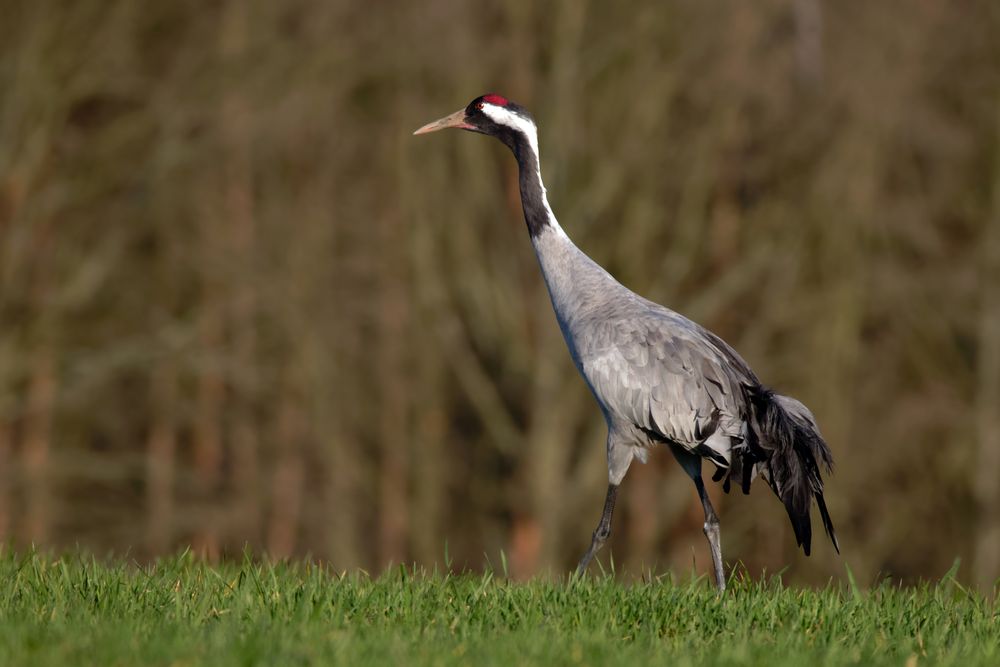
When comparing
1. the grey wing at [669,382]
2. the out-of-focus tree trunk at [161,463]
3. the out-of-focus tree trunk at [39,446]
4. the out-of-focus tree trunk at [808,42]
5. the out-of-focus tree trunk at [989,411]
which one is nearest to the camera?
the grey wing at [669,382]

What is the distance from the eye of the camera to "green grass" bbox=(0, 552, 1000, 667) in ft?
17.4

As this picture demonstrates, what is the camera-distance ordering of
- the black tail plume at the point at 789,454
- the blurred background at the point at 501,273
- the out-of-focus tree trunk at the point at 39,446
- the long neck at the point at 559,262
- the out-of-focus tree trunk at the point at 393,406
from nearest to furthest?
the black tail plume at the point at 789,454, the long neck at the point at 559,262, the out-of-focus tree trunk at the point at 39,446, the blurred background at the point at 501,273, the out-of-focus tree trunk at the point at 393,406

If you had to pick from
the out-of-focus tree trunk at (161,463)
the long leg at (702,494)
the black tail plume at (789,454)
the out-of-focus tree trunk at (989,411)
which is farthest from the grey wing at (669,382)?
the out-of-focus tree trunk at (989,411)

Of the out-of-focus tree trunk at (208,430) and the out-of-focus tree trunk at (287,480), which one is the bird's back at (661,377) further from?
the out-of-focus tree trunk at (287,480)

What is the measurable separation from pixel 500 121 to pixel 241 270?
29.9 feet

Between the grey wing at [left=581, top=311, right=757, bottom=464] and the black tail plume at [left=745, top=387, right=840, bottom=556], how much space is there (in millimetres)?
126

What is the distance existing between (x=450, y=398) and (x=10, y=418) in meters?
6.15

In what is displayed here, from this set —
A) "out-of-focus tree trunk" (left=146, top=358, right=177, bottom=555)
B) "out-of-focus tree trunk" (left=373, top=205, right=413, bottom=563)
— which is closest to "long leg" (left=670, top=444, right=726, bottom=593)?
"out-of-focus tree trunk" (left=146, top=358, right=177, bottom=555)

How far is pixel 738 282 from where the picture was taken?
60.9 feet

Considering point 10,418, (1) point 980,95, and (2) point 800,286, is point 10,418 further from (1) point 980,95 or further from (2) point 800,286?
(1) point 980,95

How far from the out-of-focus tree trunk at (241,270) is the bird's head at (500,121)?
6.81m

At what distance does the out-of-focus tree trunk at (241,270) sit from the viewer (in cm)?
1734

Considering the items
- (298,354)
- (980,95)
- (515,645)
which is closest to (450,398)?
(298,354)

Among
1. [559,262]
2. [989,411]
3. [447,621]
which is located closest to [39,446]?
[559,262]
